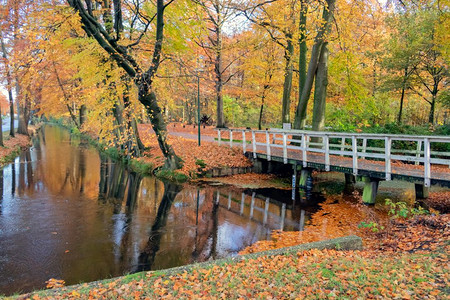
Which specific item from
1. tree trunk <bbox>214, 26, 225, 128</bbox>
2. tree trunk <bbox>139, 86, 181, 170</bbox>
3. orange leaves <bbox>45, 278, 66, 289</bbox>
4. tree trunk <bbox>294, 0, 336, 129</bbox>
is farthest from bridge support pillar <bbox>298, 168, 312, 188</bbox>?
tree trunk <bbox>214, 26, 225, 128</bbox>

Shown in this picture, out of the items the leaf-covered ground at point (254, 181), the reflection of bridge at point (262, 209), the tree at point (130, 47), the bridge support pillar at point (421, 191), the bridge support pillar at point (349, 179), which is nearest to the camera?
the reflection of bridge at point (262, 209)

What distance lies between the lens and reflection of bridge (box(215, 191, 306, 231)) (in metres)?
9.20

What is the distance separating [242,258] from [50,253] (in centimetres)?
436

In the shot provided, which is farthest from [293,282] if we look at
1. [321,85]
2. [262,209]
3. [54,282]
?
[321,85]

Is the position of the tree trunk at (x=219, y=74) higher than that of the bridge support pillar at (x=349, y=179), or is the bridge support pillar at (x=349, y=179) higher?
the tree trunk at (x=219, y=74)

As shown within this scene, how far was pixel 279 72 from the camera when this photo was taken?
24203 mm

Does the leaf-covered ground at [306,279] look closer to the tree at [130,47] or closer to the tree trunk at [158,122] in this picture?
the tree at [130,47]

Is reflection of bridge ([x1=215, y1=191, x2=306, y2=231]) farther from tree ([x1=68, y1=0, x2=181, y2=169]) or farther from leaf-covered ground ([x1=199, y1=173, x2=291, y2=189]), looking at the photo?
tree ([x1=68, y1=0, x2=181, y2=169])

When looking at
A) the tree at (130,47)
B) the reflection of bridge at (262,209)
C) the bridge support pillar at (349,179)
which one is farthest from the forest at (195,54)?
the reflection of bridge at (262,209)

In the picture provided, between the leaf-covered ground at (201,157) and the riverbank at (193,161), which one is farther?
the leaf-covered ground at (201,157)

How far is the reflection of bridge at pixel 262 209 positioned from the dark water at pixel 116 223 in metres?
0.03

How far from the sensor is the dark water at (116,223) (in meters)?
6.39

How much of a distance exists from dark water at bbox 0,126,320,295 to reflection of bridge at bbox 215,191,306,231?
0.03 metres

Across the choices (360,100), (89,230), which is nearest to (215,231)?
(89,230)
